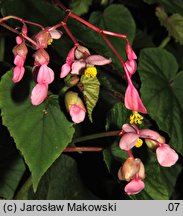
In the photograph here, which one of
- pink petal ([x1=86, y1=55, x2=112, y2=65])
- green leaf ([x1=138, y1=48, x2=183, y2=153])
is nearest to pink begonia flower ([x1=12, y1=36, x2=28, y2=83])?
pink petal ([x1=86, y1=55, x2=112, y2=65])

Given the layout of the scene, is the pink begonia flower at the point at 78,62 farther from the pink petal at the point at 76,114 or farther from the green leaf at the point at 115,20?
the green leaf at the point at 115,20

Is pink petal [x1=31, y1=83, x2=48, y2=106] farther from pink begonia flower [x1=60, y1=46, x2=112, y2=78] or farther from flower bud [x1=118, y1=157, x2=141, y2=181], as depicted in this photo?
flower bud [x1=118, y1=157, x2=141, y2=181]

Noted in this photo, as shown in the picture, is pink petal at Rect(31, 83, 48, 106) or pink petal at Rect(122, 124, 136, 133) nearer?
pink petal at Rect(31, 83, 48, 106)

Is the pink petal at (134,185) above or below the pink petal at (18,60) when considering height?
below

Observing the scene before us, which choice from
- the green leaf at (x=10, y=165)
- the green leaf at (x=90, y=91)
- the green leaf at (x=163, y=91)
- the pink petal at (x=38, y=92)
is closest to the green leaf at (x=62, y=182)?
the green leaf at (x=10, y=165)

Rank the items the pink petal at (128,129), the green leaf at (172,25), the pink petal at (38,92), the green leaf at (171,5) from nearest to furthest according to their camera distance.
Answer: the pink petal at (38,92), the pink petal at (128,129), the green leaf at (171,5), the green leaf at (172,25)

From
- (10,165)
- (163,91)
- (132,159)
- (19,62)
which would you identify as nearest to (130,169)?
(132,159)

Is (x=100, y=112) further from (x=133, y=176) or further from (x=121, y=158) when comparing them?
(x=133, y=176)
